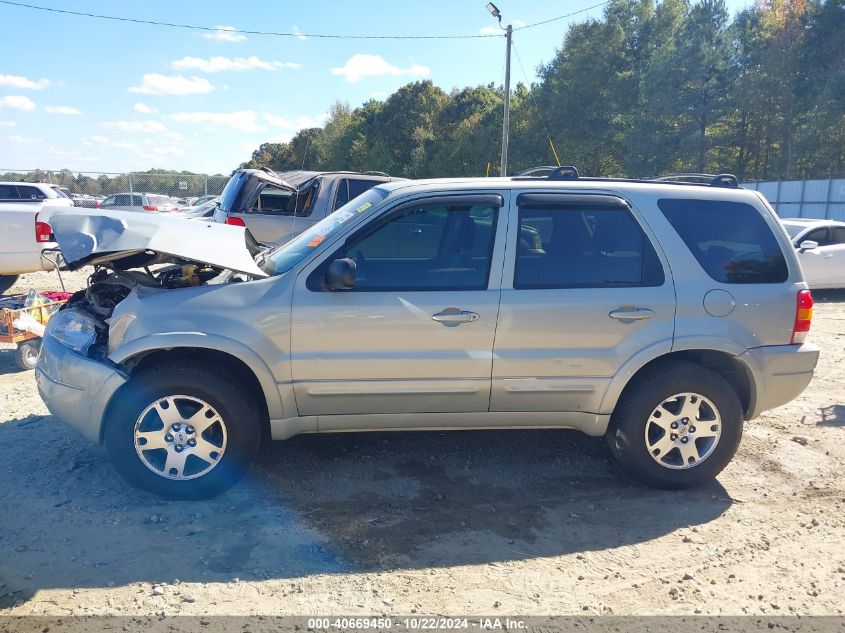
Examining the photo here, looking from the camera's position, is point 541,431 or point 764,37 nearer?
point 541,431

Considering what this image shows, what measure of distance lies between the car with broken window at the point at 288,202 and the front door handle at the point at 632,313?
20.9 ft

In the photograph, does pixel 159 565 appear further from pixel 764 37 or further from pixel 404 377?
pixel 764 37

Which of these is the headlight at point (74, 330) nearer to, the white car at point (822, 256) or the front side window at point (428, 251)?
the front side window at point (428, 251)

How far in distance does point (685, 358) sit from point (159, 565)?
3.26 meters

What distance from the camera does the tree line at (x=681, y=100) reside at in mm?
29172

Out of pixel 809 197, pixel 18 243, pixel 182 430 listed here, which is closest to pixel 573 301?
pixel 182 430

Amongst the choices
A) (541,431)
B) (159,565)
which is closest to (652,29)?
(541,431)

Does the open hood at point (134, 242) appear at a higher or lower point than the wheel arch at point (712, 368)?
higher

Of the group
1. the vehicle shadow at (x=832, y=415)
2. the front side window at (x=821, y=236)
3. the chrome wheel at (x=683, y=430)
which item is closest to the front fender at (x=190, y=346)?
the chrome wheel at (x=683, y=430)

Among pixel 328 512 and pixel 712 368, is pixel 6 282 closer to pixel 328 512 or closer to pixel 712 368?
pixel 328 512

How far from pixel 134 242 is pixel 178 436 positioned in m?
1.18

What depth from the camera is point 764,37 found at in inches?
1174

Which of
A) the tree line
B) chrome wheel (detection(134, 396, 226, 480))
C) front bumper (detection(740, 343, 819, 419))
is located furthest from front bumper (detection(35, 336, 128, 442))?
Answer: the tree line

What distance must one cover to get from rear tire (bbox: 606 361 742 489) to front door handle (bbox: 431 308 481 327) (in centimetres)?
115
